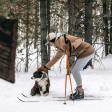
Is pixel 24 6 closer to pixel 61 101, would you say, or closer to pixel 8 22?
pixel 61 101

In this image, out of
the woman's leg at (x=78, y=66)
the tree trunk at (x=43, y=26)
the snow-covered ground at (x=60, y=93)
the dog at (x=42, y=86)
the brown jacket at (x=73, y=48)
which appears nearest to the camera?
the snow-covered ground at (x=60, y=93)

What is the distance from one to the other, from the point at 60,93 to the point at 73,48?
4.88 ft

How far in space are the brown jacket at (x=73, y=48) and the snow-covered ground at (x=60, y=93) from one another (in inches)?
40.5

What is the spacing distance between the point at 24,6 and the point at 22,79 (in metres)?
4.90

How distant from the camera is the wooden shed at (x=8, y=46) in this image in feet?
19.8

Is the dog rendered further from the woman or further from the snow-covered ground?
the woman

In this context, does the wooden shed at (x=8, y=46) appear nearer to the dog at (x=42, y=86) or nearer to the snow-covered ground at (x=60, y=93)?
the snow-covered ground at (x=60, y=93)

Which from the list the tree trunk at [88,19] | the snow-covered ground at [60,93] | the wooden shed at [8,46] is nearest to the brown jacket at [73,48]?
the snow-covered ground at [60,93]

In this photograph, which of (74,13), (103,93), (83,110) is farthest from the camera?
(74,13)

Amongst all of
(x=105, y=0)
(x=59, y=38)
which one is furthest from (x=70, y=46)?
(x=105, y=0)

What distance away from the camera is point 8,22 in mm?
6094

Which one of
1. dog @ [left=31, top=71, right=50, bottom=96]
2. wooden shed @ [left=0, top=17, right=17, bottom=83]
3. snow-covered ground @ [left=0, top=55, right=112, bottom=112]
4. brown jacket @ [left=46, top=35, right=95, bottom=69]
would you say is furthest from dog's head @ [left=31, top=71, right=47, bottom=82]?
wooden shed @ [left=0, top=17, right=17, bottom=83]

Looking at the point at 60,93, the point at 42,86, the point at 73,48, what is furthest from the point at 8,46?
the point at 60,93

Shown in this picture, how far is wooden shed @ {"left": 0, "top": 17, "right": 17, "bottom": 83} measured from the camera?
6.02 m
